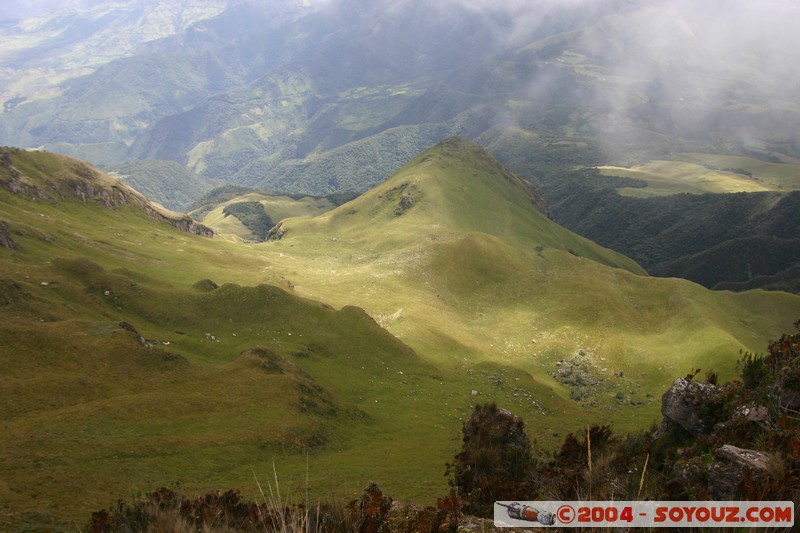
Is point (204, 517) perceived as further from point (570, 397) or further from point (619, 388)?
point (619, 388)

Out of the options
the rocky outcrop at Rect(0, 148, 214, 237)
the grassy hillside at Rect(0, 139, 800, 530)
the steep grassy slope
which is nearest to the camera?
the grassy hillside at Rect(0, 139, 800, 530)

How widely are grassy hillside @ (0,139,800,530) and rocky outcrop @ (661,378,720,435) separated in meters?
13.1

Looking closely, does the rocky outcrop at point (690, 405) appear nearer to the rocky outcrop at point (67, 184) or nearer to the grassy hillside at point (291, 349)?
the grassy hillside at point (291, 349)

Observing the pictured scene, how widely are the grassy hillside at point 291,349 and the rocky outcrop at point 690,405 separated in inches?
Answer: 516

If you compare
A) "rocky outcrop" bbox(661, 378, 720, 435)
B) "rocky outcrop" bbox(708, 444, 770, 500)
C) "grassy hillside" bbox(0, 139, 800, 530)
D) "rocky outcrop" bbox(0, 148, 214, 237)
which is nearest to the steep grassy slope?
"grassy hillside" bbox(0, 139, 800, 530)

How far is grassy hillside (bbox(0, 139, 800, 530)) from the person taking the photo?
28.9 metres

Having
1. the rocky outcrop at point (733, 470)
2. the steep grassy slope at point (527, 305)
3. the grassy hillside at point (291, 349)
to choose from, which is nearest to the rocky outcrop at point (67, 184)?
the grassy hillside at point (291, 349)

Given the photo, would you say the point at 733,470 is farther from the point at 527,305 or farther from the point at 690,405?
the point at 527,305

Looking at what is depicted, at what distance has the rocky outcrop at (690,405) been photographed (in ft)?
65.5

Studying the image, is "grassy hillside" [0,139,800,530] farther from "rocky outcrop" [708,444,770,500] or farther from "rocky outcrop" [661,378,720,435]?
"rocky outcrop" [661,378,720,435]

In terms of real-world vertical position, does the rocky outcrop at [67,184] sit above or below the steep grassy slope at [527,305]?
above

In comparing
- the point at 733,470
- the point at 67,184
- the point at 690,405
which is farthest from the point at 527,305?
the point at 67,184

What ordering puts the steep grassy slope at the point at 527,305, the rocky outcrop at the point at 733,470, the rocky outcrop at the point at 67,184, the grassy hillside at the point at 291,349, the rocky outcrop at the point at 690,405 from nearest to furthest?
the rocky outcrop at the point at 733,470 → the rocky outcrop at the point at 690,405 → the grassy hillside at the point at 291,349 → the steep grassy slope at the point at 527,305 → the rocky outcrop at the point at 67,184

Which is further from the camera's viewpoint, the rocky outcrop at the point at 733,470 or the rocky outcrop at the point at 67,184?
the rocky outcrop at the point at 67,184
